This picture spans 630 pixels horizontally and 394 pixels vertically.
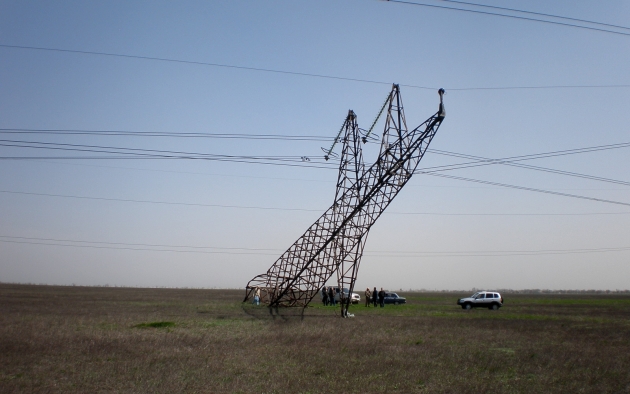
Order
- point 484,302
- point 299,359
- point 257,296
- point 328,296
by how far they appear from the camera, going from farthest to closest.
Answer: point 328,296
point 484,302
point 257,296
point 299,359

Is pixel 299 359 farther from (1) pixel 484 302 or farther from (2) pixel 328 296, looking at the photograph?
(2) pixel 328 296

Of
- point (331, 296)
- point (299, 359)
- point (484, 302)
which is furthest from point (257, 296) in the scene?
point (299, 359)

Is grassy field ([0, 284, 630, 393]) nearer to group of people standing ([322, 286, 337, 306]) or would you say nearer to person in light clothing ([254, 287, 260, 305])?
person in light clothing ([254, 287, 260, 305])

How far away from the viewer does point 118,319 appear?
80.5 feet

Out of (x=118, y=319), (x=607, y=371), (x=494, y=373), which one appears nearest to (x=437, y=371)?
(x=494, y=373)

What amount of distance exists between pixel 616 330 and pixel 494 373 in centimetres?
1388

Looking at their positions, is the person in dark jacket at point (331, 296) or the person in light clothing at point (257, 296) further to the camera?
the person in dark jacket at point (331, 296)

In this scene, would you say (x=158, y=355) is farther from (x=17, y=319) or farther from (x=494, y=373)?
(x=17, y=319)

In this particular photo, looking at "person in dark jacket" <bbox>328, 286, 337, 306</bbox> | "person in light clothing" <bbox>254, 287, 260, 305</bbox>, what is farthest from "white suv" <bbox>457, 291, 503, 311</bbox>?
"person in light clothing" <bbox>254, 287, 260, 305</bbox>

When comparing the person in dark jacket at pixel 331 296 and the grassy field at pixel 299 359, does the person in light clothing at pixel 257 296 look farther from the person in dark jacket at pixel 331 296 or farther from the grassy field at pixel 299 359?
the grassy field at pixel 299 359

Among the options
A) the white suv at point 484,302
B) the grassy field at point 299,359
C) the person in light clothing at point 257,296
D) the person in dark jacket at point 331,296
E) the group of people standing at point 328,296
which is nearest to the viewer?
the grassy field at point 299,359

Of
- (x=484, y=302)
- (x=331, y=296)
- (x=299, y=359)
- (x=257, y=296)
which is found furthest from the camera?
(x=331, y=296)

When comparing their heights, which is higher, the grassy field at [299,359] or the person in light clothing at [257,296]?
the person in light clothing at [257,296]

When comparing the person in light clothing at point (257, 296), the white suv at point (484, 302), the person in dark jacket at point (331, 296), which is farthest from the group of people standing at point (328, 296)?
the white suv at point (484, 302)
